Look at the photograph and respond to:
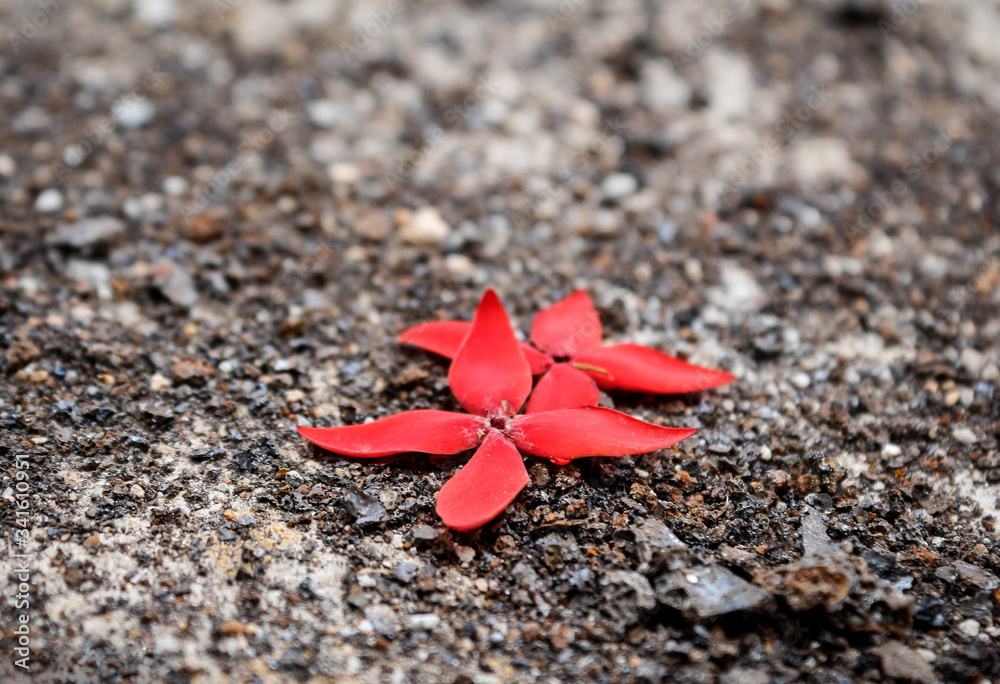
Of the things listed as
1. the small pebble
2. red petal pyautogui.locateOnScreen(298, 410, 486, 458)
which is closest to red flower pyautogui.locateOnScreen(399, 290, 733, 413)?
red petal pyautogui.locateOnScreen(298, 410, 486, 458)

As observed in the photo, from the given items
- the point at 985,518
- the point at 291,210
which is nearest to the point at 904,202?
the point at 985,518

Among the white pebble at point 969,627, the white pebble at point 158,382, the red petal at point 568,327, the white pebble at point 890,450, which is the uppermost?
the red petal at point 568,327

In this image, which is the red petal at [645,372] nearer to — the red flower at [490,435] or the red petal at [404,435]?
the red flower at [490,435]

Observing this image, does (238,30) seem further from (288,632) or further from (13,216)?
(288,632)

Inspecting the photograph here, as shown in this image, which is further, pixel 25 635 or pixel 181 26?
pixel 181 26

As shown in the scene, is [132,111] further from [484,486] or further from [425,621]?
[425,621]

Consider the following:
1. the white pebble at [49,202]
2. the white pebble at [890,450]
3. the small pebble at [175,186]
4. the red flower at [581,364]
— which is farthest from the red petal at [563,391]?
the white pebble at [49,202]

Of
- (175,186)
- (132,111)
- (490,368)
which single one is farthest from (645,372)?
(132,111)
